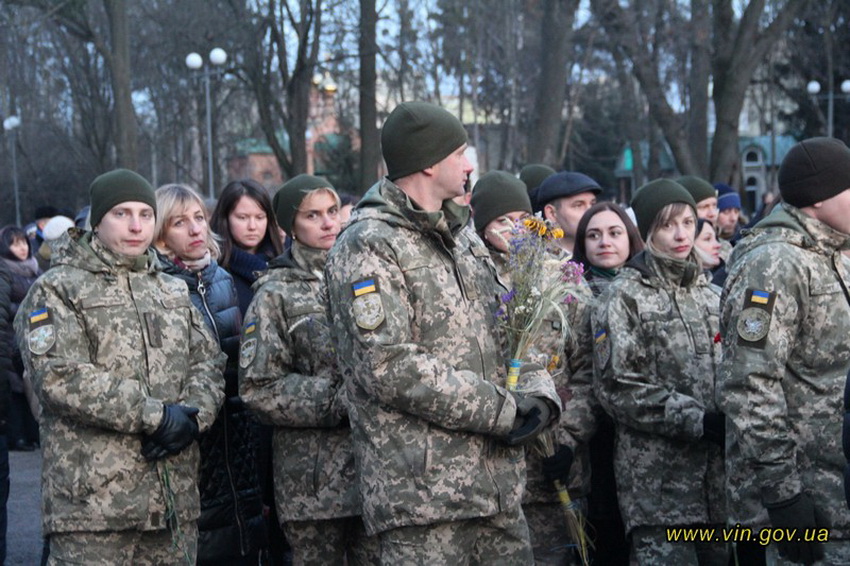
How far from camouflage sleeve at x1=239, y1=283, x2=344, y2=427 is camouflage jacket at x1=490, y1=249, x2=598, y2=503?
3.66 ft

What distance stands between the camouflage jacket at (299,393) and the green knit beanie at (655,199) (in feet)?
5.88

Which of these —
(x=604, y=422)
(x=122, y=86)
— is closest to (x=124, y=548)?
(x=604, y=422)

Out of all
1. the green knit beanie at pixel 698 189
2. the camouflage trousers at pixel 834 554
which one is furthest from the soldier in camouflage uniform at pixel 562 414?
the green knit beanie at pixel 698 189

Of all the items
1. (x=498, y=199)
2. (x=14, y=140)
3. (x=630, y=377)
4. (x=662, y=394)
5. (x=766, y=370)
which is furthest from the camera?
(x=14, y=140)

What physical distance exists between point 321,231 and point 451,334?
1771 millimetres

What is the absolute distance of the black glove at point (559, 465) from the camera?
5.11 meters

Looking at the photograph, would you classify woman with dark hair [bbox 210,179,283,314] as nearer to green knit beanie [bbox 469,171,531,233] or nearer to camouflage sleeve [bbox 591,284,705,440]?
green knit beanie [bbox 469,171,531,233]

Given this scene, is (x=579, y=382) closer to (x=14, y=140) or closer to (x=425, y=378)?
(x=425, y=378)

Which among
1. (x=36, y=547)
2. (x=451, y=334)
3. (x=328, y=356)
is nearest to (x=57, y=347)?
(x=328, y=356)

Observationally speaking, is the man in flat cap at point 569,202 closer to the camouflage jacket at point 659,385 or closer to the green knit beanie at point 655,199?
the green knit beanie at point 655,199

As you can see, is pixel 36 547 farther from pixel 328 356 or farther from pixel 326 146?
pixel 326 146

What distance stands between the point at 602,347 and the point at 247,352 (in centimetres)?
178

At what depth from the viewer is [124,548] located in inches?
178

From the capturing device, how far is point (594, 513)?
595 cm
